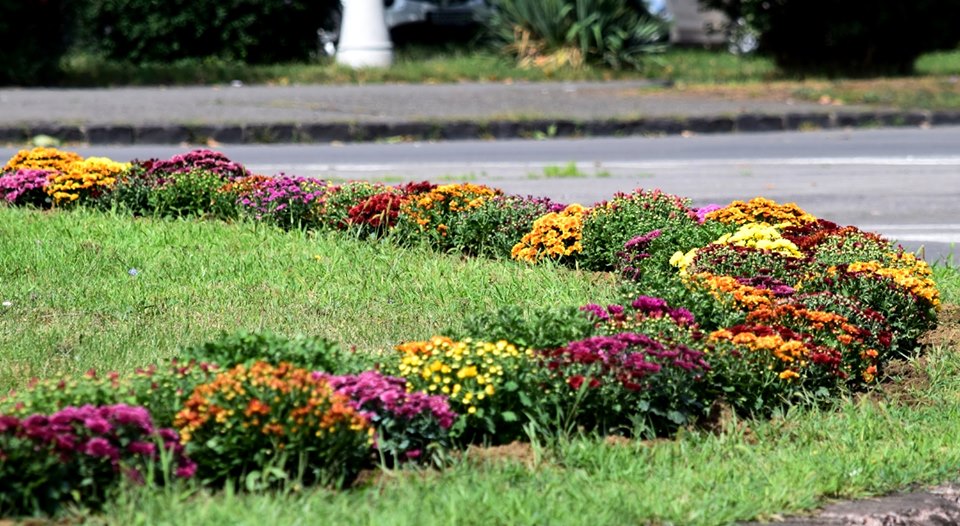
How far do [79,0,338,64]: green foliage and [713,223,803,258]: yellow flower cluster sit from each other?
46.0ft

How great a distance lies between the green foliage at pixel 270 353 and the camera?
433cm

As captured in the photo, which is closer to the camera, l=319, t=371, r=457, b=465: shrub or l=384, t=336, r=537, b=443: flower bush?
l=319, t=371, r=457, b=465: shrub

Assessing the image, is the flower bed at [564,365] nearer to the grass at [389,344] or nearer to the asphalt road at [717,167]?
the grass at [389,344]

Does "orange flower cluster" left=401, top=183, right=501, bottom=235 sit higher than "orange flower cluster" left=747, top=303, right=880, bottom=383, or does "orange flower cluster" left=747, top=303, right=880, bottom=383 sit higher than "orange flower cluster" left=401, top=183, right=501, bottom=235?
"orange flower cluster" left=401, top=183, right=501, bottom=235

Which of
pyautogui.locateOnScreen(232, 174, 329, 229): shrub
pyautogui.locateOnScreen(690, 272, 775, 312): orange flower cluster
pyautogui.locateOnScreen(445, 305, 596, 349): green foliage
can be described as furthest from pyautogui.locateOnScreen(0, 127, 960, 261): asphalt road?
pyautogui.locateOnScreen(445, 305, 596, 349): green foliage

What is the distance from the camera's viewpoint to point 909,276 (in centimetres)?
552

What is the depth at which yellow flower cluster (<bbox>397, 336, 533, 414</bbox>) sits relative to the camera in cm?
425

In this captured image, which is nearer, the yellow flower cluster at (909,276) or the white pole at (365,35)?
the yellow flower cluster at (909,276)

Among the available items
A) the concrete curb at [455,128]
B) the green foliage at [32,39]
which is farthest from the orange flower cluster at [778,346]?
the green foliage at [32,39]

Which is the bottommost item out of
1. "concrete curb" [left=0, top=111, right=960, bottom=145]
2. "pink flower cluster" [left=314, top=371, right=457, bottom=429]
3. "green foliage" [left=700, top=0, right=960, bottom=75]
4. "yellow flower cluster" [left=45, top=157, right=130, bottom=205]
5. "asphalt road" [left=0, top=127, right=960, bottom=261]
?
"asphalt road" [left=0, top=127, right=960, bottom=261]

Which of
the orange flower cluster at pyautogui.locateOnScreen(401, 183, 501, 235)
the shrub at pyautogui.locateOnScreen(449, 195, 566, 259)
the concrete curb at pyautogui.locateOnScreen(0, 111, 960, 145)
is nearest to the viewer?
the shrub at pyautogui.locateOnScreen(449, 195, 566, 259)

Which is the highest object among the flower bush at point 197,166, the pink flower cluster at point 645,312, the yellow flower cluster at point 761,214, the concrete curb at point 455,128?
the flower bush at point 197,166

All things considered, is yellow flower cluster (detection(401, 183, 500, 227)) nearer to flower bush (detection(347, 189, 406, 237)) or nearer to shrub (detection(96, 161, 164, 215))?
flower bush (detection(347, 189, 406, 237))

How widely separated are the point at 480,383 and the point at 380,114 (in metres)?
10.6
